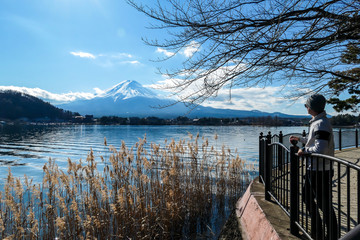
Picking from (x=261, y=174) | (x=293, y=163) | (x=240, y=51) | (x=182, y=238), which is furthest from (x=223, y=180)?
(x=293, y=163)

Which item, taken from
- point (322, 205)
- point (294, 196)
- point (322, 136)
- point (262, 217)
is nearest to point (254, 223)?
point (262, 217)

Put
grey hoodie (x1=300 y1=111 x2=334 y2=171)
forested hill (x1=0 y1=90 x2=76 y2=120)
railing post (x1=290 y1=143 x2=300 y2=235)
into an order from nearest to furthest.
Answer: grey hoodie (x1=300 y1=111 x2=334 y2=171) → railing post (x1=290 y1=143 x2=300 y2=235) → forested hill (x1=0 y1=90 x2=76 y2=120)

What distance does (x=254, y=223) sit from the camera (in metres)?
4.88

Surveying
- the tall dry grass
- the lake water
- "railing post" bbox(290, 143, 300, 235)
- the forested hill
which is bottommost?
the lake water

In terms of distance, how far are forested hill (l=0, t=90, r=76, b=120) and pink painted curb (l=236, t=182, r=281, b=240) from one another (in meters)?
150

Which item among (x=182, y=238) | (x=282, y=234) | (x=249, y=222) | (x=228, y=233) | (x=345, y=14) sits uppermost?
(x=345, y=14)

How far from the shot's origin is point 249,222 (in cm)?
525

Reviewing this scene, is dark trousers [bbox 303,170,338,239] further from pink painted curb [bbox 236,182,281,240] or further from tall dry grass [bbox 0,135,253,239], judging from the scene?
tall dry grass [bbox 0,135,253,239]

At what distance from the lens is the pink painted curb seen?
4027mm

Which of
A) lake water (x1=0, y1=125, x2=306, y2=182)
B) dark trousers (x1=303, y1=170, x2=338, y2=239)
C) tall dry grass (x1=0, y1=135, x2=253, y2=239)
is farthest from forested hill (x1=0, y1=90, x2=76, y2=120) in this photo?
dark trousers (x1=303, y1=170, x2=338, y2=239)

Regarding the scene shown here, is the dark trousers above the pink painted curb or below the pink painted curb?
above

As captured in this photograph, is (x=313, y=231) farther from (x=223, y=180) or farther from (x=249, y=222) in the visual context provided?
(x=223, y=180)

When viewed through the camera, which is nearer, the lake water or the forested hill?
the lake water

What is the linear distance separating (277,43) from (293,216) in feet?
11.0
